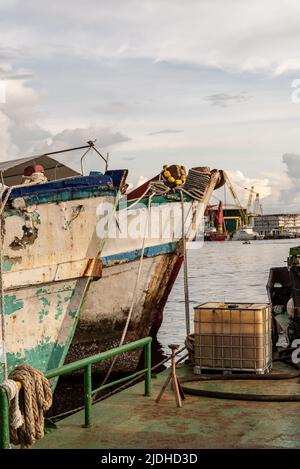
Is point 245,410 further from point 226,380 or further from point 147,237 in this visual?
point 147,237

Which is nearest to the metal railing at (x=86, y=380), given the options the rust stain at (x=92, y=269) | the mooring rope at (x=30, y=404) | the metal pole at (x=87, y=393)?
the metal pole at (x=87, y=393)

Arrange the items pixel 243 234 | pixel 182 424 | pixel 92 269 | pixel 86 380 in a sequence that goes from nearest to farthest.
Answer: pixel 86 380 → pixel 182 424 → pixel 92 269 → pixel 243 234

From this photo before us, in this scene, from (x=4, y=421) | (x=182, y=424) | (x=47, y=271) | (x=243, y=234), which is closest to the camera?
(x=4, y=421)

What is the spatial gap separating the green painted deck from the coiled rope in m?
0.69

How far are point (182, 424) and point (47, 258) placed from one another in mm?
4116

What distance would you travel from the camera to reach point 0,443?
4941 millimetres

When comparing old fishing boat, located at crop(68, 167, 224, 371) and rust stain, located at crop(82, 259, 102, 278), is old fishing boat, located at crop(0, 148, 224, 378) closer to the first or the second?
rust stain, located at crop(82, 259, 102, 278)

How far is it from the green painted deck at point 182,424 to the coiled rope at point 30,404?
0.69 metres

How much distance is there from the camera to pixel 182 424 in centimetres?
681

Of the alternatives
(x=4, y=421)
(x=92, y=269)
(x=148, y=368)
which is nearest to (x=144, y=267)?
(x=92, y=269)

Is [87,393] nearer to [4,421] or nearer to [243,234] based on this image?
[4,421]
